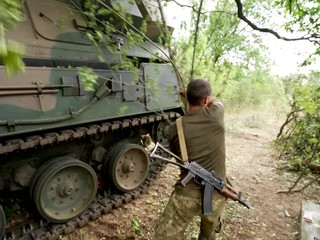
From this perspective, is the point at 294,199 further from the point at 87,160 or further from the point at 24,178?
the point at 24,178

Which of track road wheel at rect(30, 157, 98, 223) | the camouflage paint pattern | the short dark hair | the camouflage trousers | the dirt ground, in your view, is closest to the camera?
the short dark hair

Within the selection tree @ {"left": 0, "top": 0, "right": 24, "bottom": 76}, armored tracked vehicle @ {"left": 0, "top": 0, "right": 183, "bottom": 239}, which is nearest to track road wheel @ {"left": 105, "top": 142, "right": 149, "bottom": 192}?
armored tracked vehicle @ {"left": 0, "top": 0, "right": 183, "bottom": 239}

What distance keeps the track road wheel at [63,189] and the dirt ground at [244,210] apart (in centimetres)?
31

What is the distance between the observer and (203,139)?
2775 mm

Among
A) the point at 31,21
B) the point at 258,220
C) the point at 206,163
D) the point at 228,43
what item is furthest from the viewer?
the point at 228,43

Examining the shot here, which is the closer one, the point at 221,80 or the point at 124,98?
the point at 124,98

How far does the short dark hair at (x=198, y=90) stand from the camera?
2713 mm

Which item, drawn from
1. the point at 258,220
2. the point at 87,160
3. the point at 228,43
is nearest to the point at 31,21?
the point at 87,160

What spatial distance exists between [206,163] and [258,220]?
2.14 m

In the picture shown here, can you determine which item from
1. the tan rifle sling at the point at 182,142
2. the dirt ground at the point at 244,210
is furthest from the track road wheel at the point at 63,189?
the tan rifle sling at the point at 182,142

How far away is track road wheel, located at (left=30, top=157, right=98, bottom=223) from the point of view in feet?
11.9

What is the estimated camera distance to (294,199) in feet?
17.3

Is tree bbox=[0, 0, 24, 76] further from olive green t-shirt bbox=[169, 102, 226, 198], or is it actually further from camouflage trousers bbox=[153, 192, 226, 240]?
camouflage trousers bbox=[153, 192, 226, 240]

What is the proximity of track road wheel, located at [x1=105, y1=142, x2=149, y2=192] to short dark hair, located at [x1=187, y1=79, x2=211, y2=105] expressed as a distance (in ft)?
6.86
